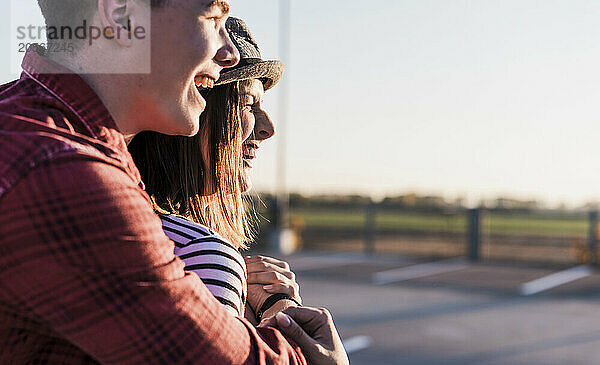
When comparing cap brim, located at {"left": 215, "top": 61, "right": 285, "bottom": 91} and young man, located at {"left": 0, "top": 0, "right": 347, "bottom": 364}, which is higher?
cap brim, located at {"left": 215, "top": 61, "right": 285, "bottom": 91}

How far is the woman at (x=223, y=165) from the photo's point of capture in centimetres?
146

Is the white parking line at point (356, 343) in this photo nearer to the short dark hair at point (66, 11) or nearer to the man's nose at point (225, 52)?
the man's nose at point (225, 52)

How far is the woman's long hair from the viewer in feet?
4.97

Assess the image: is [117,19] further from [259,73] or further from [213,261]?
[259,73]

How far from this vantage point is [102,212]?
2.75 feet

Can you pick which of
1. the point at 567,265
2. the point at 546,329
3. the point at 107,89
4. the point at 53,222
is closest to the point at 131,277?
the point at 53,222

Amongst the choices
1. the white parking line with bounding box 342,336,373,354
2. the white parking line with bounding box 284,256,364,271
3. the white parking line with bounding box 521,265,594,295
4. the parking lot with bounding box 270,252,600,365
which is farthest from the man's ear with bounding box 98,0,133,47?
the white parking line with bounding box 284,256,364,271

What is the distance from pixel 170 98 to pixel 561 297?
Result: 10779mm

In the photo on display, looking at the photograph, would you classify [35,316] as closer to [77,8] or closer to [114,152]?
[114,152]

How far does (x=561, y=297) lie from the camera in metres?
10.9

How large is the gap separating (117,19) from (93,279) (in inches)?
15.0

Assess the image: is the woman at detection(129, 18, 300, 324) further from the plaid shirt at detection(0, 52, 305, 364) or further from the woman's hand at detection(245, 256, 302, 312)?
the plaid shirt at detection(0, 52, 305, 364)

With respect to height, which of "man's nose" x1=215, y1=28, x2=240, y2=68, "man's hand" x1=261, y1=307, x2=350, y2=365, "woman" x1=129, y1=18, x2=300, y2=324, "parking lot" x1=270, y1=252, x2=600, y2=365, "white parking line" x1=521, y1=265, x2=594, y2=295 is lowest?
"white parking line" x1=521, y1=265, x2=594, y2=295

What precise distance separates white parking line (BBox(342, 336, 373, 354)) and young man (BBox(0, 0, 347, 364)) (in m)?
6.11
